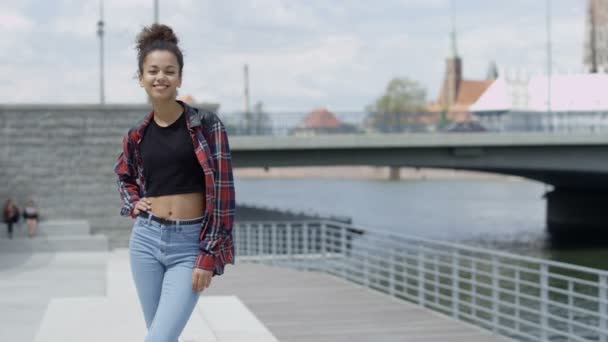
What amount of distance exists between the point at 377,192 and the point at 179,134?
8743cm

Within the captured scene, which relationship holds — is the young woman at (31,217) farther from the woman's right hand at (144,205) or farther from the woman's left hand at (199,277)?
the woman's left hand at (199,277)

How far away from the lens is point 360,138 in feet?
101

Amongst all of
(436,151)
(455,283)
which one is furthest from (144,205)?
(436,151)

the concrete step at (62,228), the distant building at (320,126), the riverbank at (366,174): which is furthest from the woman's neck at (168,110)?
the riverbank at (366,174)

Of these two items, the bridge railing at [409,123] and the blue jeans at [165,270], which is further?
the bridge railing at [409,123]

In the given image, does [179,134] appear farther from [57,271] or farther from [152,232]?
[57,271]

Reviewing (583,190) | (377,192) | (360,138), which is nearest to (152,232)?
(360,138)

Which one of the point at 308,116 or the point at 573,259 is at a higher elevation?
the point at 308,116

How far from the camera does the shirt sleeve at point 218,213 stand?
4441 millimetres

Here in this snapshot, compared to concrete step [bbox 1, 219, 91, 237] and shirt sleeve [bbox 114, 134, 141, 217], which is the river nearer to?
concrete step [bbox 1, 219, 91, 237]

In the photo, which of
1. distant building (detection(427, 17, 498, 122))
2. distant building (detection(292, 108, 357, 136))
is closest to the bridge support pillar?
distant building (detection(292, 108, 357, 136))

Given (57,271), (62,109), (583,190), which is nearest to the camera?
(57,271)

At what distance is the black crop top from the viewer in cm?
449

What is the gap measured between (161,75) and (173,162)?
1.15 feet
